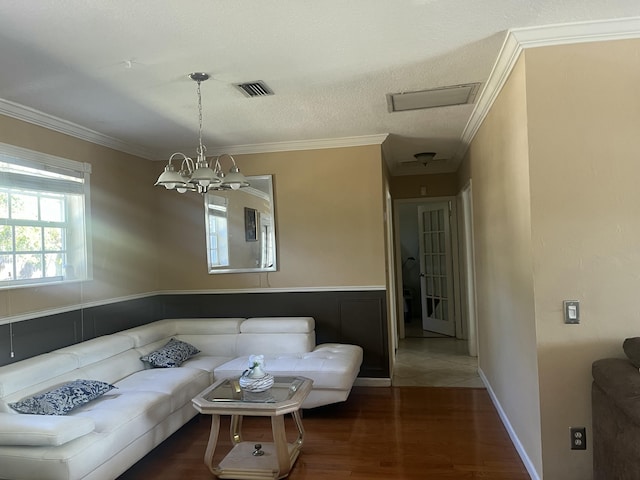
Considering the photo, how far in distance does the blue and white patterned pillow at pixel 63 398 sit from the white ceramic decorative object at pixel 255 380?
990mm

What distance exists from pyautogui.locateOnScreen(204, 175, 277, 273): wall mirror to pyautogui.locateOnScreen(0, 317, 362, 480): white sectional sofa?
2.03 feet

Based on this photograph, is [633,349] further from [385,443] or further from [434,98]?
[434,98]

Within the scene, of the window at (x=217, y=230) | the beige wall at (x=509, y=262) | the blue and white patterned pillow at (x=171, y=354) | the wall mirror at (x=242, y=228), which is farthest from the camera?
the window at (x=217, y=230)

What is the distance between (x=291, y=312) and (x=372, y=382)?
1088 millimetres

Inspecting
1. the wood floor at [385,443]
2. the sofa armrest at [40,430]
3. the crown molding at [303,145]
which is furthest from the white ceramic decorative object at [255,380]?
the crown molding at [303,145]

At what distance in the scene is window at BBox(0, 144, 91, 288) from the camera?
318 centimetres

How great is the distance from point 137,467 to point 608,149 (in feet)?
11.3

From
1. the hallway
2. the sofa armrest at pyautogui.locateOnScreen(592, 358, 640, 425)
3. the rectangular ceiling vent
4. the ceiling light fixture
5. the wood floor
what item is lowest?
the hallway

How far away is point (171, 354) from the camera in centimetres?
399

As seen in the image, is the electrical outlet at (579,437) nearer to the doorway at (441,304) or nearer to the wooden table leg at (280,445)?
the wooden table leg at (280,445)

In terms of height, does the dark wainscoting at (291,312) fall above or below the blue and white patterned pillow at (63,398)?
above

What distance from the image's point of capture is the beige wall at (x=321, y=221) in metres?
4.56

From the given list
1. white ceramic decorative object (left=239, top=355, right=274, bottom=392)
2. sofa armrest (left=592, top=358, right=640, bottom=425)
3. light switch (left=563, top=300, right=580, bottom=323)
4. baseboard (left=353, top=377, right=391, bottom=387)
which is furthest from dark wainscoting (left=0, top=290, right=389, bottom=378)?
sofa armrest (left=592, top=358, right=640, bottom=425)

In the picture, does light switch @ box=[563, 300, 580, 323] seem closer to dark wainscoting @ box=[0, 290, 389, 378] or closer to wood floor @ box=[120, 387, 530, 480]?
wood floor @ box=[120, 387, 530, 480]
